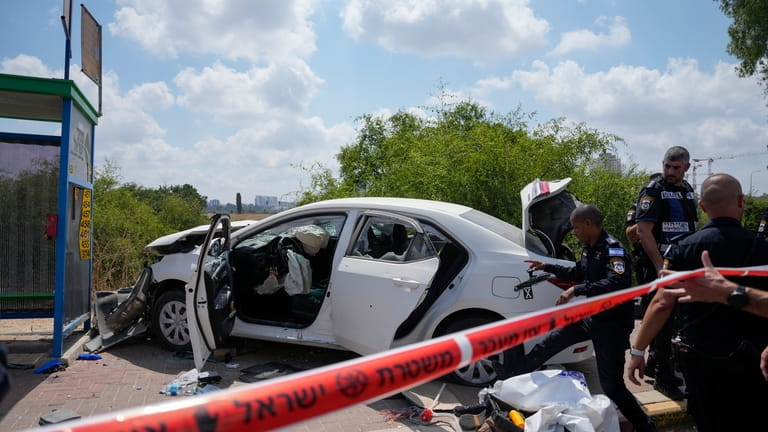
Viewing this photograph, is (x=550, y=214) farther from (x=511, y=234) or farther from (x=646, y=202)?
(x=646, y=202)

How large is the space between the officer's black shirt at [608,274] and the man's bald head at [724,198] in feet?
3.19

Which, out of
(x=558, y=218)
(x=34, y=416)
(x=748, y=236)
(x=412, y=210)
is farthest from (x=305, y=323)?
(x=748, y=236)

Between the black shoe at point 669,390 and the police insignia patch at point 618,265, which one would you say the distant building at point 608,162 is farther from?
the police insignia patch at point 618,265

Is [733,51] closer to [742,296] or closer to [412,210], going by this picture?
[412,210]

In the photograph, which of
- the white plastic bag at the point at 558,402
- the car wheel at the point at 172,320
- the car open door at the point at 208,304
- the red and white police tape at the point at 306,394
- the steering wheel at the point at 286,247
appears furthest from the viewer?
the steering wheel at the point at 286,247

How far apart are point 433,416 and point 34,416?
2919 mm

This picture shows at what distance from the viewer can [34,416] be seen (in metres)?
3.93

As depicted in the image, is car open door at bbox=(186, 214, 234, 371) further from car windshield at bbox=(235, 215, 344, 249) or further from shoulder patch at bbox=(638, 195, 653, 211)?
shoulder patch at bbox=(638, 195, 653, 211)

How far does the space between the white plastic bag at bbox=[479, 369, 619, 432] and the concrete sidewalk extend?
59 centimetres

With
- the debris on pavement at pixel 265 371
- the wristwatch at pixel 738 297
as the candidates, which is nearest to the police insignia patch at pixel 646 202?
the wristwatch at pixel 738 297

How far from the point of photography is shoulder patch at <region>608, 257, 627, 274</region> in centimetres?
359

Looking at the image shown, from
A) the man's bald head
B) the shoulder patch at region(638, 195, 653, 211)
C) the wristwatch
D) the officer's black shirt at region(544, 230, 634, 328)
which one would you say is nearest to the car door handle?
the officer's black shirt at region(544, 230, 634, 328)

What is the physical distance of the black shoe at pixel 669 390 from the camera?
447 cm

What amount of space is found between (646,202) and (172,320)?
468 centimetres
